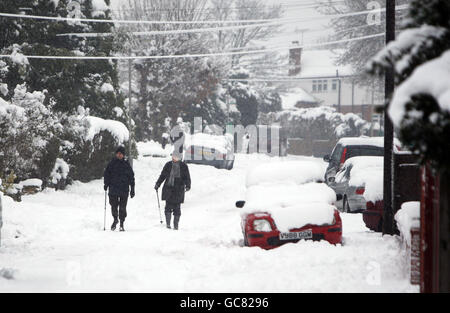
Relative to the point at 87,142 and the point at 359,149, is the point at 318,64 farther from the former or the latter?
the point at 359,149

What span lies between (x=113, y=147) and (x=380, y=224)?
13.9m

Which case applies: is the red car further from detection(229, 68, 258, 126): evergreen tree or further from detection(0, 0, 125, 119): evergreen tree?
detection(229, 68, 258, 126): evergreen tree

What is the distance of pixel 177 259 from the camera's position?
10.3 meters

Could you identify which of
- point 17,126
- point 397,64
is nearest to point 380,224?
point 397,64

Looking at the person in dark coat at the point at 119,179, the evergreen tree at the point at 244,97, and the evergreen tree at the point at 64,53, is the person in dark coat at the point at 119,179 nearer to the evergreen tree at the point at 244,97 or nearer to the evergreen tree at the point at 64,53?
the evergreen tree at the point at 64,53

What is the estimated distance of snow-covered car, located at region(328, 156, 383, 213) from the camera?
1385cm

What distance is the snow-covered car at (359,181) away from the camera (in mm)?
13852

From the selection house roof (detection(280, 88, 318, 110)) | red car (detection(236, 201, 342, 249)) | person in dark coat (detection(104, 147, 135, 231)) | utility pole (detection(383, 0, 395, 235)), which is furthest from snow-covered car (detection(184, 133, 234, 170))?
house roof (detection(280, 88, 318, 110))

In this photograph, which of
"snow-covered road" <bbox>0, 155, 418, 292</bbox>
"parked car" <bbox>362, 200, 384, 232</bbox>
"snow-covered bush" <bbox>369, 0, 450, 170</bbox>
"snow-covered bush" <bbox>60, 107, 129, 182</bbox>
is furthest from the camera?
"snow-covered bush" <bbox>60, 107, 129, 182</bbox>

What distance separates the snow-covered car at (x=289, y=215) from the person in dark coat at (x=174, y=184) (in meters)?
3.78

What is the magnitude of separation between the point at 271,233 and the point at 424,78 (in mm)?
5720

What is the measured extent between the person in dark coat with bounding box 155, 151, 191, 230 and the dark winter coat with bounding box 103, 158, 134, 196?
75 centimetres

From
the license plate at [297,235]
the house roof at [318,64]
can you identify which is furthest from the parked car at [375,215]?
the house roof at [318,64]
